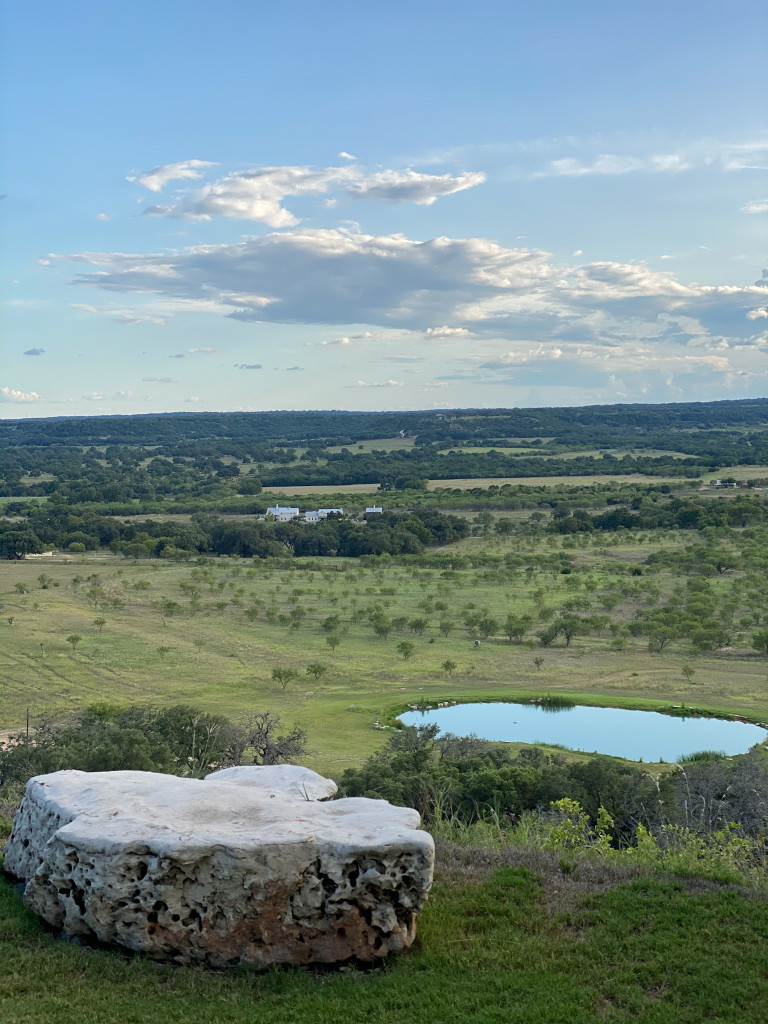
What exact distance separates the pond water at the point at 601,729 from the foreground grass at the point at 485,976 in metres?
24.3

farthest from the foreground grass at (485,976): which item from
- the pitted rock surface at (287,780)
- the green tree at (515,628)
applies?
the green tree at (515,628)

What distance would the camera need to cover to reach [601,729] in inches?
1411

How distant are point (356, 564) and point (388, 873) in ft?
231

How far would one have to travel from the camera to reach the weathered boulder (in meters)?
7.89

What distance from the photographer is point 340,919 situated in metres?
8.05

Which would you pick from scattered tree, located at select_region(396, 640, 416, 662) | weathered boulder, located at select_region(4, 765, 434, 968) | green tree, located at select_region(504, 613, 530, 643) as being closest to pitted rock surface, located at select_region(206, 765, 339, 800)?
weathered boulder, located at select_region(4, 765, 434, 968)

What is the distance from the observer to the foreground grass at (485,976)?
7.27 metres

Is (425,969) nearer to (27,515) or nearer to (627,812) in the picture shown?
(627,812)

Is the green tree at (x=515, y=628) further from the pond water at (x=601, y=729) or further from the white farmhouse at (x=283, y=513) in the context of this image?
the white farmhouse at (x=283, y=513)

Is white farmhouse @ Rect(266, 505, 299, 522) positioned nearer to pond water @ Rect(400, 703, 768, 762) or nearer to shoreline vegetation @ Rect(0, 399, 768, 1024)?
shoreline vegetation @ Rect(0, 399, 768, 1024)

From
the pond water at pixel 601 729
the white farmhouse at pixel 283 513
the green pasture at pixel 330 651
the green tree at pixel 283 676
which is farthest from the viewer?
the white farmhouse at pixel 283 513

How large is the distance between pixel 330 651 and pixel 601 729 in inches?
642

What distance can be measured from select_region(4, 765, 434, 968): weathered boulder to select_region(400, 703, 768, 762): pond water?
2580 cm

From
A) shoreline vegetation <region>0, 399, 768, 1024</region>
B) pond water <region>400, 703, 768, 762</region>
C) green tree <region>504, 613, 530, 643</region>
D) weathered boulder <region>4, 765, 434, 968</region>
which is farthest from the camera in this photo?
green tree <region>504, 613, 530, 643</region>
